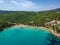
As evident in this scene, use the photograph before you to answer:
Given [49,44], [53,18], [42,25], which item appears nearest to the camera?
[49,44]

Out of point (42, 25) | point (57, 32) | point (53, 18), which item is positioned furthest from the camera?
→ point (53, 18)

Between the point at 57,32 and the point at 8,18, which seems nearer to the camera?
the point at 57,32

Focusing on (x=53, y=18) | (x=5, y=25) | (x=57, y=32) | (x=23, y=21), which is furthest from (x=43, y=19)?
(x=57, y=32)

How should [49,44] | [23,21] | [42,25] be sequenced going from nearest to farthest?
1. [49,44]
2. [42,25]
3. [23,21]

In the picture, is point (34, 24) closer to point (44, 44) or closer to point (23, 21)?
point (23, 21)

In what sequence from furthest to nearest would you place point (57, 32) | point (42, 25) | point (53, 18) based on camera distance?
point (53, 18)
point (42, 25)
point (57, 32)

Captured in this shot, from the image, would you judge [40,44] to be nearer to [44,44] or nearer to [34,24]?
[44,44]

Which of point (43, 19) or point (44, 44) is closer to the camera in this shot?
point (44, 44)

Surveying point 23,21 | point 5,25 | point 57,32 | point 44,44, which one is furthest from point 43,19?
point 44,44
